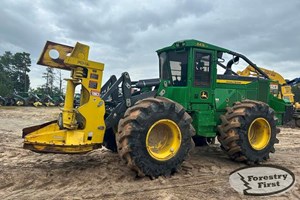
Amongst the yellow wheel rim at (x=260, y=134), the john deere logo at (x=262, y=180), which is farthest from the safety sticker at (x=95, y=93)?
the yellow wheel rim at (x=260, y=134)

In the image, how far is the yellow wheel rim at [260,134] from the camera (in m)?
6.63

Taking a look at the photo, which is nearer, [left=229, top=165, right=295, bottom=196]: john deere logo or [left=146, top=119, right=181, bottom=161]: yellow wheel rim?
[left=229, top=165, right=295, bottom=196]: john deere logo

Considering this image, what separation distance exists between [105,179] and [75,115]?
129 cm

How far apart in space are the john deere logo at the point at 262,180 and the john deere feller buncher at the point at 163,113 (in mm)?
392

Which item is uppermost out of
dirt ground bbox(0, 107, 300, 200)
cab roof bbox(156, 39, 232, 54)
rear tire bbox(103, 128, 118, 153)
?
cab roof bbox(156, 39, 232, 54)

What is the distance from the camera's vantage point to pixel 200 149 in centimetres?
789

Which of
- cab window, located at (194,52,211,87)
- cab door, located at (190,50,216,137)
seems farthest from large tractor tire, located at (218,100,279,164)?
cab window, located at (194,52,211,87)

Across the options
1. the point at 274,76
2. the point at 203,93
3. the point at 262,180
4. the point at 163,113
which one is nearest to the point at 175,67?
the point at 203,93

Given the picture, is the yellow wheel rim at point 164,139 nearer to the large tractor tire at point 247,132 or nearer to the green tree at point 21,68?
the large tractor tire at point 247,132

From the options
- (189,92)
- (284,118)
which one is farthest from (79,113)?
(284,118)

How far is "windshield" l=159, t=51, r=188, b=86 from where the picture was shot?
651 centimetres

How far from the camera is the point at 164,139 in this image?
554 centimetres

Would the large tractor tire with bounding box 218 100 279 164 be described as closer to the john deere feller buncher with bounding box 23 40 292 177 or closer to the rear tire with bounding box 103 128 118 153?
the john deere feller buncher with bounding box 23 40 292 177

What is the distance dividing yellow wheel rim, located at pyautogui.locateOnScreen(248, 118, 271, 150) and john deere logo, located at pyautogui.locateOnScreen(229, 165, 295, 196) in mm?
521
